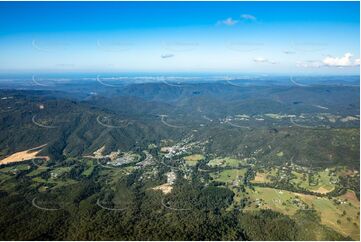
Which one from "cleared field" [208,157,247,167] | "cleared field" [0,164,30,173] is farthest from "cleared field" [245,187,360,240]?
"cleared field" [0,164,30,173]

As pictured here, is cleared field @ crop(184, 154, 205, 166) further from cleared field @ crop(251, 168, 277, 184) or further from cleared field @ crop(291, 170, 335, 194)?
cleared field @ crop(291, 170, 335, 194)

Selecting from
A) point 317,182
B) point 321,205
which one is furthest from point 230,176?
point 321,205

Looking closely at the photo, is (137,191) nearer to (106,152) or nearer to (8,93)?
(106,152)

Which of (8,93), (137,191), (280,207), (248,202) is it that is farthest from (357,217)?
(8,93)

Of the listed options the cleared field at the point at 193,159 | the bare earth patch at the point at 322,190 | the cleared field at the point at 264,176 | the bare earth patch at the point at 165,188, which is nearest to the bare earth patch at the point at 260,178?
the cleared field at the point at 264,176

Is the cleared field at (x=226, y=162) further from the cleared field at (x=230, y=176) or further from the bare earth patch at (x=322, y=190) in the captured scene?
the bare earth patch at (x=322, y=190)
